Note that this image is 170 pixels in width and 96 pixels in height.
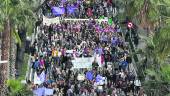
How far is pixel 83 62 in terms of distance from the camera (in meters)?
39.9

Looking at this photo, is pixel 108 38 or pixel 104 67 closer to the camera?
pixel 104 67

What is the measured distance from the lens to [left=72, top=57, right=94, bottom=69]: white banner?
39688mm

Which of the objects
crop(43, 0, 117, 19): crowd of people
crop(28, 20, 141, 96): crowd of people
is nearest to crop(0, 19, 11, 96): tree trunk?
crop(28, 20, 141, 96): crowd of people

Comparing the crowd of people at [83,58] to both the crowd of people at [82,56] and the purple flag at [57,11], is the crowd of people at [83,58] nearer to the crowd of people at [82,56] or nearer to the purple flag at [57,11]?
the crowd of people at [82,56]

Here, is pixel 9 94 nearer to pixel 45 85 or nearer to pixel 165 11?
pixel 45 85

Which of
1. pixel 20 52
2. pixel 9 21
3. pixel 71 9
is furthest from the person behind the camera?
pixel 71 9

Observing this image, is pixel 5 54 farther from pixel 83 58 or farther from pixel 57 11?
pixel 57 11

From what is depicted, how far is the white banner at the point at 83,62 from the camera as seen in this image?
39.7 metres

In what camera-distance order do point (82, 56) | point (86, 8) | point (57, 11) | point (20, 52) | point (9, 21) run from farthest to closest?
point (86, 8) → point (57, 11) → point (20, 52) → point (82, 56) → point (9, 21)

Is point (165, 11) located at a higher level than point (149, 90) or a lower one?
higher

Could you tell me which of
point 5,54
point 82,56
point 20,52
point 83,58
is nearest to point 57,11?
point 20,52

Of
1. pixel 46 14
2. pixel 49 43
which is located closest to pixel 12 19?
pixel 49 43

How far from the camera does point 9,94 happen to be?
31703 mm

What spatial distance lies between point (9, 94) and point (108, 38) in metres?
14.0
